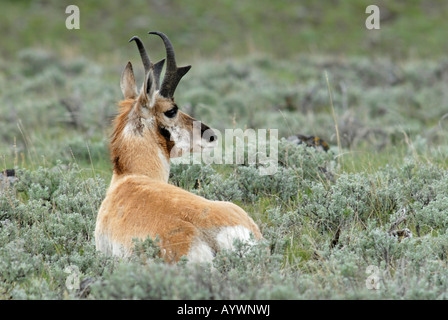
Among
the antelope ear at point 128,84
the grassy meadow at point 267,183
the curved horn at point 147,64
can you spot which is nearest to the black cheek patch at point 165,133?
the curved horn at point 147,64

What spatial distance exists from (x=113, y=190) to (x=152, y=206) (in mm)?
846

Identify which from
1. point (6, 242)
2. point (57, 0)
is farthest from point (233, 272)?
point (57, 0)

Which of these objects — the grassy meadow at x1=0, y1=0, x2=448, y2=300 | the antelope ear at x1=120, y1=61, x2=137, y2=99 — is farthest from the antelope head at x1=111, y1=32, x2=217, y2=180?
the grassy meadow at x1=0, y1=0, x2=448, y2=300

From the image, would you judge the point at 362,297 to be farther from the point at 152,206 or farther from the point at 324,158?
the point at 324,158

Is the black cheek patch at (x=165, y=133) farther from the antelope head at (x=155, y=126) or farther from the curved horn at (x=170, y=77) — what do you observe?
the curved horn at (x=170, y=77)

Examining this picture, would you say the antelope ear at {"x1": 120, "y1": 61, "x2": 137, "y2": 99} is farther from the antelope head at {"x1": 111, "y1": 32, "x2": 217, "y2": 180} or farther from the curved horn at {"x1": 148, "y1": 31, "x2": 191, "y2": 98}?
the curved horn at {"x1": 148, "y1": 31, "x2": 191, "y2": 98}

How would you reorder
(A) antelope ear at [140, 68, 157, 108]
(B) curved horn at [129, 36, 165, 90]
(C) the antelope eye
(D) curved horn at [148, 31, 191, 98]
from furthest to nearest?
1. (C) the antelope eye
2. (B) curved horn at [129, 36, 165, 90]
3. (D) curved horn at [148, 31, 191, 98]
4. (A) antelope ear at [140, 68, 157, 108]

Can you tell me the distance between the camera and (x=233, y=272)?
14.3ft

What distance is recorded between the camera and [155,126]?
591cm

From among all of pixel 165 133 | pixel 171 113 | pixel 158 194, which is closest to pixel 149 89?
pixel 171 113

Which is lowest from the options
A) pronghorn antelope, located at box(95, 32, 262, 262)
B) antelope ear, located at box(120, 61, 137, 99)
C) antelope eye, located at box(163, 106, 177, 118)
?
pronghorn antelope, located at box(95, 32, 262, 262)

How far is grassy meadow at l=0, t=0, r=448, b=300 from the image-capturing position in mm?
4332

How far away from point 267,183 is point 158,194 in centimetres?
206

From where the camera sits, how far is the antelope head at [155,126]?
571cm
